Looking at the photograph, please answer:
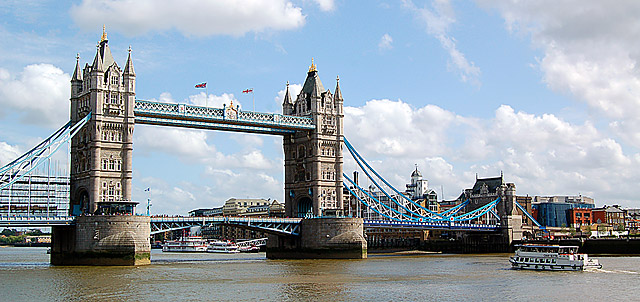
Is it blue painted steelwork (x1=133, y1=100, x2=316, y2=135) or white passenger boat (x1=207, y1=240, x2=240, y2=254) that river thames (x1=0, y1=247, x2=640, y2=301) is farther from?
white passenger boat (x1=207, y1=240, x2=240, y2=254)

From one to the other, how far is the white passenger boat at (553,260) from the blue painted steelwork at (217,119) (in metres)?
35.4

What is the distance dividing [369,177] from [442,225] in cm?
1445

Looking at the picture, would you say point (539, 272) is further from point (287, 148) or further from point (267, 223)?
point (287, 148)

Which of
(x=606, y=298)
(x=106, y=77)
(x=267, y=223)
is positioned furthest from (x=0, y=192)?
(x=606, y=298)

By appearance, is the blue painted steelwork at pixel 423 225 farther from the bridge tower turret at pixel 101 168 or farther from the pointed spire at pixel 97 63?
the pointed spire at pixel 97 63

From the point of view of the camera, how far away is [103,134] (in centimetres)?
7988

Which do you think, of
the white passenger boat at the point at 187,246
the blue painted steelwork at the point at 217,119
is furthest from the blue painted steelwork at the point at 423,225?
the white passenger boat at the point at 187,246

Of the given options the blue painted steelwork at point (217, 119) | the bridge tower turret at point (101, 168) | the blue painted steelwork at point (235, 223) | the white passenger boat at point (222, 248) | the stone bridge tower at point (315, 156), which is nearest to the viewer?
the bridge tower turret at point (101, 168)

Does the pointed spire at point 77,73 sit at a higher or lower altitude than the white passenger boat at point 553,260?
higher

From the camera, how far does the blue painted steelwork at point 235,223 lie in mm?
80350

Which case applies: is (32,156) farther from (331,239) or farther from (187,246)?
(187,246)

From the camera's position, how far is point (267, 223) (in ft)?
296

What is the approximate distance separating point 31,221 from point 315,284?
3060cm

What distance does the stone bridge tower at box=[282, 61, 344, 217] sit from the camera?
320ft
